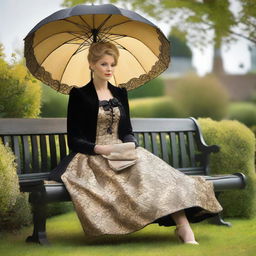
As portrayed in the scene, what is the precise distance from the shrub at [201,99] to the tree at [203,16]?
3.08 meters

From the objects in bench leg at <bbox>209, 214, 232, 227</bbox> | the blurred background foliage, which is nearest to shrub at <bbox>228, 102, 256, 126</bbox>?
the blurred background foliage

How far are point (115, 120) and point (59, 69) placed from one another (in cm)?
72

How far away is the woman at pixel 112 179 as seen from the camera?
449 cm

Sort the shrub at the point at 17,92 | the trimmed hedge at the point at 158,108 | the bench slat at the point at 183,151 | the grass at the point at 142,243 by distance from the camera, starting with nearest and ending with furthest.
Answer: the grass at the point at 142,243
the shrub at the point at 17,92
the bench slat at the point at 183,151
the trimmed hedge at the point at 158,108

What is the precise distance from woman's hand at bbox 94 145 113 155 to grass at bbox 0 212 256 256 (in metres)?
0.71

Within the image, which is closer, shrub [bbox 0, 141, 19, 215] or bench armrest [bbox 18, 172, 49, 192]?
shrub [bbox 0, 141, 19, 215]

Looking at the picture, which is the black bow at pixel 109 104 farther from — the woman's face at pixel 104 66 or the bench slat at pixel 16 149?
the bench slat at pixel 16 149

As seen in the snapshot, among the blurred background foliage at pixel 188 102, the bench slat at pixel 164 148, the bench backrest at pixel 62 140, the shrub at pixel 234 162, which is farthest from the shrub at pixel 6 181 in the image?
the shrub at pixel 234 162

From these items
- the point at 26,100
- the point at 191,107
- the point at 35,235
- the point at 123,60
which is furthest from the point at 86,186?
the point at 191,107

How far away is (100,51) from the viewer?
16.3 feet

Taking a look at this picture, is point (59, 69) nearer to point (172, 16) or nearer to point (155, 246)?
point (155, 246)

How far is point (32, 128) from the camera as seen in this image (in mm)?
5395

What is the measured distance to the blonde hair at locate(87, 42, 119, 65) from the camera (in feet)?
16.3

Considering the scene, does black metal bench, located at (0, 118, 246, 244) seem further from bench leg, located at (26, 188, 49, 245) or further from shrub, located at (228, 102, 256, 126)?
shrub, located at (228, 102, 256, 126)
